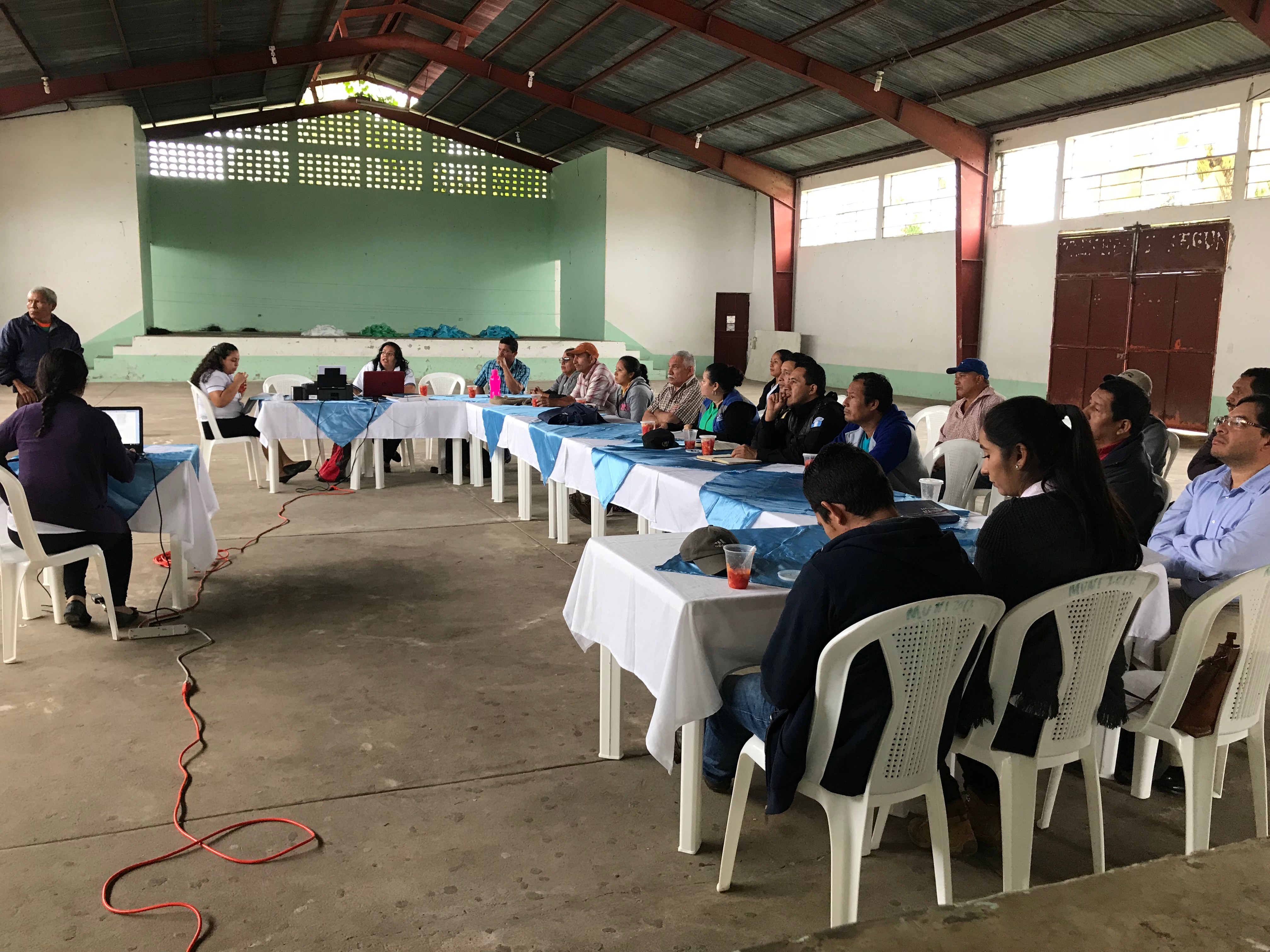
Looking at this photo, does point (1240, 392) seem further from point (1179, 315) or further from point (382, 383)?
point (1179, 315)

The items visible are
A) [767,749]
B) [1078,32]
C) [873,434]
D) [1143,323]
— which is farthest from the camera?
[1143,323]

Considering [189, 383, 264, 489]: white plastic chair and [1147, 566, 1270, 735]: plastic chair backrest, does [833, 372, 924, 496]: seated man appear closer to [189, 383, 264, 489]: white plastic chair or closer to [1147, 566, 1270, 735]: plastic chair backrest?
[1147, 566, 1270, 735]: plastic chair backrest

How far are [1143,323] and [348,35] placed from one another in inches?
498

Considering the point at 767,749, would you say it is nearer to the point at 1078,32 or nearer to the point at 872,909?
the point at 872,909

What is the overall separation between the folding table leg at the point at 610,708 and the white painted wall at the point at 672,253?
1577 cm

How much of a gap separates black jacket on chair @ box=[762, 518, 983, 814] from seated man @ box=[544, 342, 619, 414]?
470 cm

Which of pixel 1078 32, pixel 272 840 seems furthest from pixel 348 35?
pixel 272 840

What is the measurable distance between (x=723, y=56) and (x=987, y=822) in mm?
12100

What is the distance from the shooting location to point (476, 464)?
23.4ft

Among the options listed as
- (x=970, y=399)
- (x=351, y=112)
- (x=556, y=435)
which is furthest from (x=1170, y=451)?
(x=351, y=112)

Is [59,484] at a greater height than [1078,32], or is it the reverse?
[1078,32]

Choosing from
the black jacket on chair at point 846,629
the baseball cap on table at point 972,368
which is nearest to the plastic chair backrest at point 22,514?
the black jacket on chair at point 846,629

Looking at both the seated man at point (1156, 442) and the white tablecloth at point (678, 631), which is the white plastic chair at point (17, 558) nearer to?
the white tablecloth at point (678, 631)

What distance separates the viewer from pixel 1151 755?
256 cm
